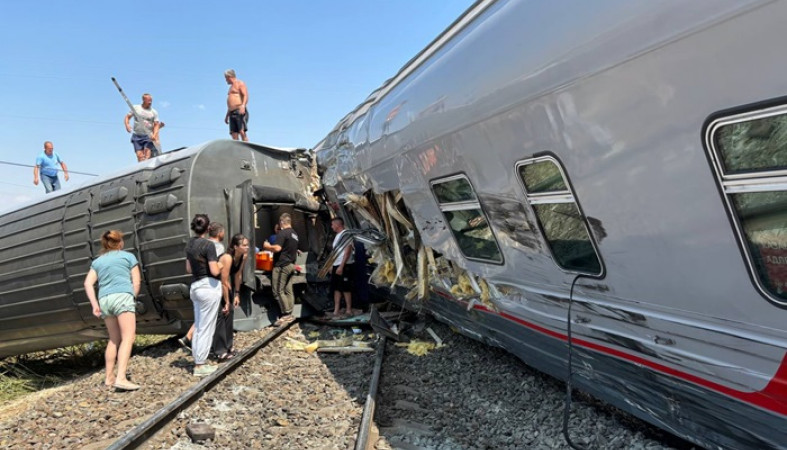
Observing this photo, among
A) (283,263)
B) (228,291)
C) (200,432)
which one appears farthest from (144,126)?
(200,432)

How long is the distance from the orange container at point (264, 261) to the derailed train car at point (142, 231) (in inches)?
6.0

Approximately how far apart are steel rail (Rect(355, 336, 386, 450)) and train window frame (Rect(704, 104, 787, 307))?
8.78 ft

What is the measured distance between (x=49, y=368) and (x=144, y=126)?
495 centimetres

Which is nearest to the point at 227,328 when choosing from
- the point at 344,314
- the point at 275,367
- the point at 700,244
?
the point at 275,367

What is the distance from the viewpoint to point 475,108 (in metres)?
3.31

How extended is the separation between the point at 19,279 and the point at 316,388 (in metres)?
6.08

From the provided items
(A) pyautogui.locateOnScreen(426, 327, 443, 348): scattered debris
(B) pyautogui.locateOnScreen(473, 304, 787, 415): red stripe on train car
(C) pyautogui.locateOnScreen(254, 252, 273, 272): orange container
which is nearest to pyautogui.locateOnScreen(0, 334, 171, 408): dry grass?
(C) pyautogui.locateOnScreen(254, 252, 273, 272): orange container

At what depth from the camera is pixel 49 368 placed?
9758mm

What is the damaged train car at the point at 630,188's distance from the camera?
1941 millimetres

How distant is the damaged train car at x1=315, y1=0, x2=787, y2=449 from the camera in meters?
1.94

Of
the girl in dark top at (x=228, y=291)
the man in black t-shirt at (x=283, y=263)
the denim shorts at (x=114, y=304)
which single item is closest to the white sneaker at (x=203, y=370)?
the girl in dark top at (x=228, y=291)

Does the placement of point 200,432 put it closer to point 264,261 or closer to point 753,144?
point 753,144

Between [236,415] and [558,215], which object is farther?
[236,415]

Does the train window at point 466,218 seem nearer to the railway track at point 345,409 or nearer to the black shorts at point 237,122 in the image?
the railway track at point 345,409
